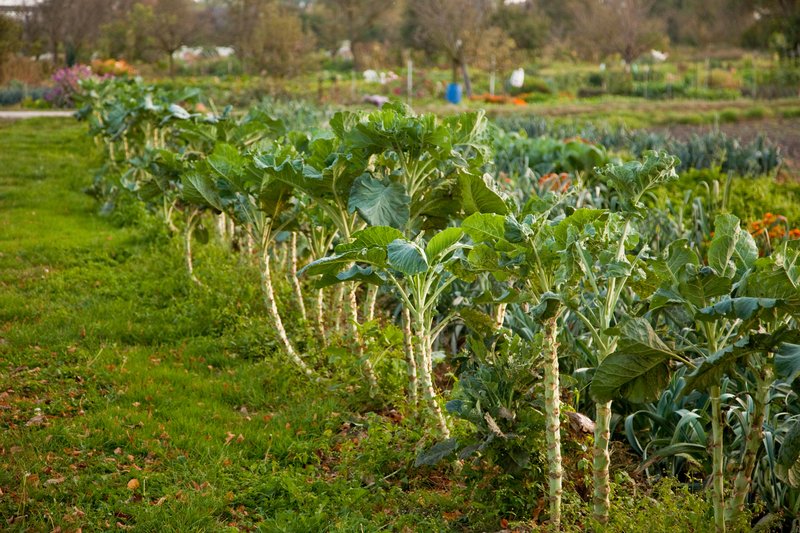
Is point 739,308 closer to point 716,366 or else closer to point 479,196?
point 716,366

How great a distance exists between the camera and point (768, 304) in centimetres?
194

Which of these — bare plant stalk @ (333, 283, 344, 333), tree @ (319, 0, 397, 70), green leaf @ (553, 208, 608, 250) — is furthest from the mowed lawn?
tree @ (319, 0, 397, 70)

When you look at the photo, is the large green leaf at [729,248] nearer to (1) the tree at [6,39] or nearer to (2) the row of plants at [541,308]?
(2) the row of plants at [541,308]

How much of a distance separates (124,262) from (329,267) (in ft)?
12.8

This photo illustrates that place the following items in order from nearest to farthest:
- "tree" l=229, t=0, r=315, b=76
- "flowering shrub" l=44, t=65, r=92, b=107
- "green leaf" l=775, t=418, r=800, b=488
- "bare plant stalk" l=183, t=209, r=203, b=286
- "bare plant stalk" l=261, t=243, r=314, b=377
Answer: "green leaf" l=775, t=418, r=800, b=488, "bare plant stalk" l=261, t=243, r=314, b=377, "bare plant stalk" l=183, t=209, r=203, b=286, "flowering shrub" l=44, t=65, r=92, b=107, "tree" l=229, t=0, r=315, b=76

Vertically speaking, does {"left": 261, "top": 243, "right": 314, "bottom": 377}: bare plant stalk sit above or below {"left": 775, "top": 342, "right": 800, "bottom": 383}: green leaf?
below

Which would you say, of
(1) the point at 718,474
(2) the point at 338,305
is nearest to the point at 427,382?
(1) the point at 718,474

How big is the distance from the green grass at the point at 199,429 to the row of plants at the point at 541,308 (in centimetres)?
14

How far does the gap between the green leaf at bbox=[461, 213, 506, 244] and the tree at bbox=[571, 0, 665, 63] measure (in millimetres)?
28977

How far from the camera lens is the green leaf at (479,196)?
3.21m

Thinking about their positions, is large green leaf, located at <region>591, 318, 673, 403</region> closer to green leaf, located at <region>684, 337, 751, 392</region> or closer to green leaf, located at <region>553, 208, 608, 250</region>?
green leaf, located at <region>684, 337, 751, 392</region>

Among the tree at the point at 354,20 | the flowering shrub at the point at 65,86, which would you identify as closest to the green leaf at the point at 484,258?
the flowering shrub at the point at 65,86

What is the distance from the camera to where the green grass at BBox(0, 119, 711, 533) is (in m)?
2.80

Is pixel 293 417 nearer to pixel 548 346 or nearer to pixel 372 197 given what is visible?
pixel 372 197
